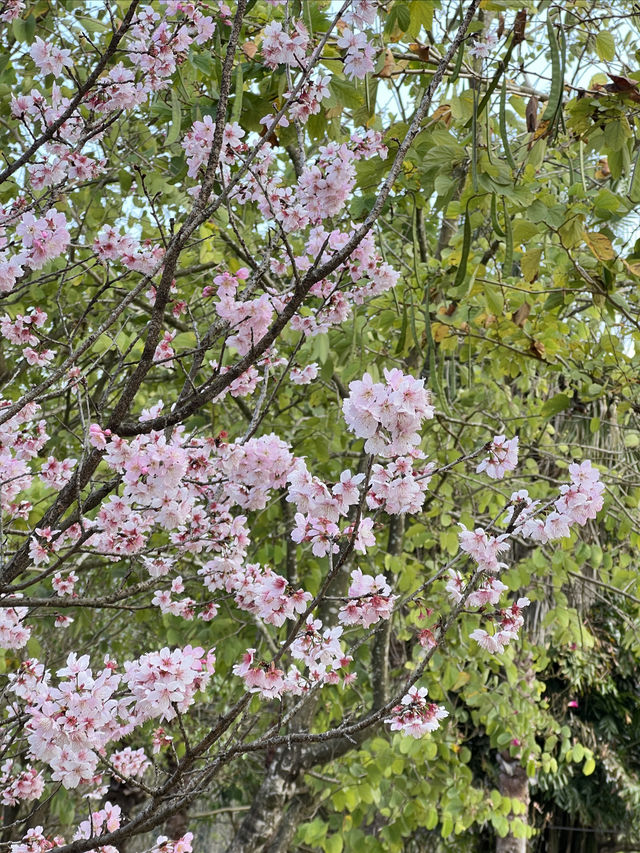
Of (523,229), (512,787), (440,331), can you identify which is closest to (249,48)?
(523,229)

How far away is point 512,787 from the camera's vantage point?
644 cm

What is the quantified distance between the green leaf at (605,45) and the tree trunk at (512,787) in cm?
564

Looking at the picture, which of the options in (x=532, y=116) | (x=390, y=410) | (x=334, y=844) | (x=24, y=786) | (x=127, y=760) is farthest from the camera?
(x=334, y=844)

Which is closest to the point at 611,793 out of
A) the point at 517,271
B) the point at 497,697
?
the point at 497,697

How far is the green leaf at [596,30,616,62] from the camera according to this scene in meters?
1.86

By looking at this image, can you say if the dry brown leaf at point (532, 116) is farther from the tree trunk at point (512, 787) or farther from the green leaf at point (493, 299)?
the tree trunk at point (512, 787)

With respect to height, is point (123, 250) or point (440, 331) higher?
point (440, 331)

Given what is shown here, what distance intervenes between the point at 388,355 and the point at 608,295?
1182 mm

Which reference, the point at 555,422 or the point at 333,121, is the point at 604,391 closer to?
the point at 333,121

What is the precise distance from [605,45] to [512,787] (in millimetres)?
6076

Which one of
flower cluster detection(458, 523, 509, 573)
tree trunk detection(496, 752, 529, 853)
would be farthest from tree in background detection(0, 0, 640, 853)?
tree trunk detection(496, 752, 529, 853)

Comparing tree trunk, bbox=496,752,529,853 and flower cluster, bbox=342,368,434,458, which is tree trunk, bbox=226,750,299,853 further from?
tree trunk, bbox=496,752,529,853

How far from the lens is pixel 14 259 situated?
62.1 inches

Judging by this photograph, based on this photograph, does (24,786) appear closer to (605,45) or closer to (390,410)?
(390,410)
